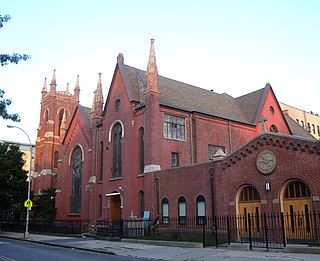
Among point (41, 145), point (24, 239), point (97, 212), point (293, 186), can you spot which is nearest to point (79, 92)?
point (41, 145)

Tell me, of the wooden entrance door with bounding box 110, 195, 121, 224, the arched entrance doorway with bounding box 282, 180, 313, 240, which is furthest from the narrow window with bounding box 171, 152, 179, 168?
the arched entrance doorway with bounding box 282, 180, 313, 240

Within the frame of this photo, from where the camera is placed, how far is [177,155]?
3256cm

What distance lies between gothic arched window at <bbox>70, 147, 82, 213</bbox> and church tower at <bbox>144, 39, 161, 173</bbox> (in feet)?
53.2

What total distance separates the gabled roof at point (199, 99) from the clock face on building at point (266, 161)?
503 inches

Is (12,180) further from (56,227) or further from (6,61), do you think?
(6,61)

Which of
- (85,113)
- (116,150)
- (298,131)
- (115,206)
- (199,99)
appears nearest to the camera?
(115,206)

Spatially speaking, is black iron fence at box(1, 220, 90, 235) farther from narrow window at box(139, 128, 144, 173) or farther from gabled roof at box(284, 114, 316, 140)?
gabled roof at box(284, 114, 316, 140)

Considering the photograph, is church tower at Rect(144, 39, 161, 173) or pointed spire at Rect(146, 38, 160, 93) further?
pointed spire at Rect(146, 38, 160, 93)

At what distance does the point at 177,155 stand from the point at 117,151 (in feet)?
21.6

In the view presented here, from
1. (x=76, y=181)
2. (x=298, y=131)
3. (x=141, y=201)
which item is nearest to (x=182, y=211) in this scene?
(x=141, y=201)

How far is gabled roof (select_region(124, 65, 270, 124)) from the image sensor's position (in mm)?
35375

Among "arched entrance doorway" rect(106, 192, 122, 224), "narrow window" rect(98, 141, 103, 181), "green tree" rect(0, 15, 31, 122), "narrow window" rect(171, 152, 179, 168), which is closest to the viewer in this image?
"green tree" rect(0, 15, 31, 122)

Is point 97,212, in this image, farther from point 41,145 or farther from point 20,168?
point 41,145

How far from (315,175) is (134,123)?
18146mm
